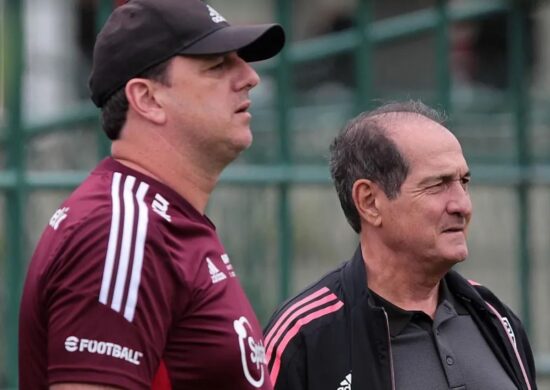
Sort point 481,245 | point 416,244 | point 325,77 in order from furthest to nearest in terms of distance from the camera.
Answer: point 325,77
point 481,245
point 416,244

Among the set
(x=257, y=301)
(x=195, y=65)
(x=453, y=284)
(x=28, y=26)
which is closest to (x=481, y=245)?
(x=257, y=301)

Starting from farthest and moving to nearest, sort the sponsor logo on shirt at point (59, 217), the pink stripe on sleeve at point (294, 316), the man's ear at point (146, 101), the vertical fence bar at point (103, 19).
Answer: the vertical fence bar at point (103, 19) → the pink stripe on sleeve at point (294, 316) → the man's ear at point (146, 101) → the sponsor logo on shirt at point (59, 217)

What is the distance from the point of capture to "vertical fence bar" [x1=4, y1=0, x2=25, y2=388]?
6309 mm

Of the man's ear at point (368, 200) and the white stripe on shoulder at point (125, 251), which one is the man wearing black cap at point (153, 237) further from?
the man's ear at point (368, 200)

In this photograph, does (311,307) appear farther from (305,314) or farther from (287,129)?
(287,129)

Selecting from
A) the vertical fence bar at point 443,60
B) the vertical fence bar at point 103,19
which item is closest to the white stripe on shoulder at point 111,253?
the vertical fence bar at point 103,19

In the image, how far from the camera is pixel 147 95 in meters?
3.04

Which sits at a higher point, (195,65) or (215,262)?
(195,65)

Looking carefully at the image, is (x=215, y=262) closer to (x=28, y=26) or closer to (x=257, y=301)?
(x=28, y=26)

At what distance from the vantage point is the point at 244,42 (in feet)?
10.1

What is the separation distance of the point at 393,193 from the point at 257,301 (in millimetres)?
3566

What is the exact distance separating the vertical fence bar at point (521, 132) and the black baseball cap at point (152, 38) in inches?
183

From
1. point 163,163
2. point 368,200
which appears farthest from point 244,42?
point 368,200

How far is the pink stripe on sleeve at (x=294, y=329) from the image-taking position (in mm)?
3639
